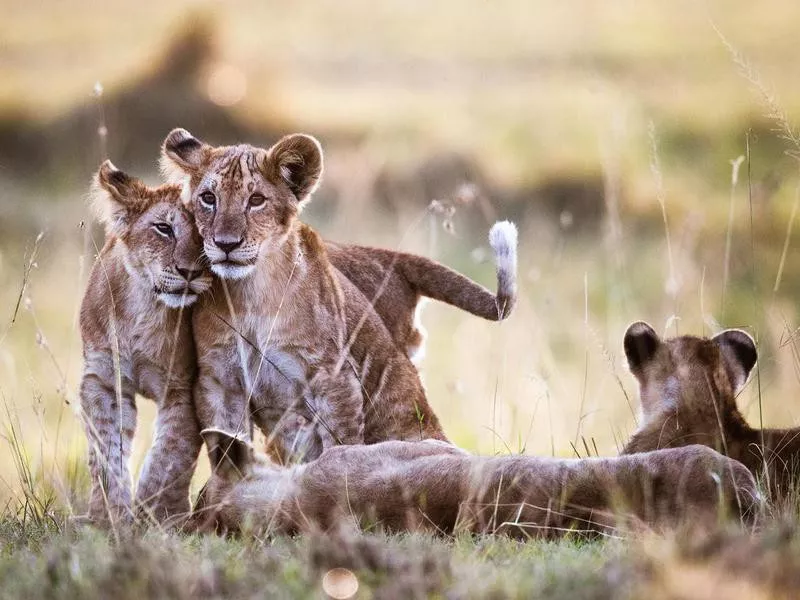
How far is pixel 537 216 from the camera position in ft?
49.1

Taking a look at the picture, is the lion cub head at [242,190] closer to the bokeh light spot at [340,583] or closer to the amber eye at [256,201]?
the amber eye at [256,201]

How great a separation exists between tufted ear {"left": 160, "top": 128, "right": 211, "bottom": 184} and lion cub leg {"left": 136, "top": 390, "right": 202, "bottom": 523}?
93 cm

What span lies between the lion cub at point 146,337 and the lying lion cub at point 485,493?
985 mm

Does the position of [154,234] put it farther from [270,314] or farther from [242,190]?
[270,314]

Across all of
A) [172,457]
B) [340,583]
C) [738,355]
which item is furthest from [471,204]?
[340,583]

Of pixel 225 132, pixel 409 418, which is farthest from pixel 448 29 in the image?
pixel 409 418

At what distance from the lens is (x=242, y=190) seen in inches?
230

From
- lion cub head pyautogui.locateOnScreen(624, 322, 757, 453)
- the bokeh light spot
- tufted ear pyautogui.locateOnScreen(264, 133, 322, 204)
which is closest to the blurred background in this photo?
tufted ear pyautogui.locateOnScreen(264, 133, 322, 204)

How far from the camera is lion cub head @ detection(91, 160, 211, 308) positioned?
19.0ft

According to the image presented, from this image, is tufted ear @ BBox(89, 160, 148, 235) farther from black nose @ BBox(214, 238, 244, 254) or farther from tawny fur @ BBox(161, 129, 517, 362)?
black nose @ BBox(214, 238, 244, 254)

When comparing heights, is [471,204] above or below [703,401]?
above

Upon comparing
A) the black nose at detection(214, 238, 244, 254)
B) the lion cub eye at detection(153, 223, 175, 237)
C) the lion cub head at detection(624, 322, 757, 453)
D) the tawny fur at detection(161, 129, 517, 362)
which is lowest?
the lion cub head at detection(624, 322, 757, 453)

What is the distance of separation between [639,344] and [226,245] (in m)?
1.61

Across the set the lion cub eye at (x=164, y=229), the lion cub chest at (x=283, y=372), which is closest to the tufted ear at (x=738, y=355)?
the lion cub chest at (x=283, y=372)
